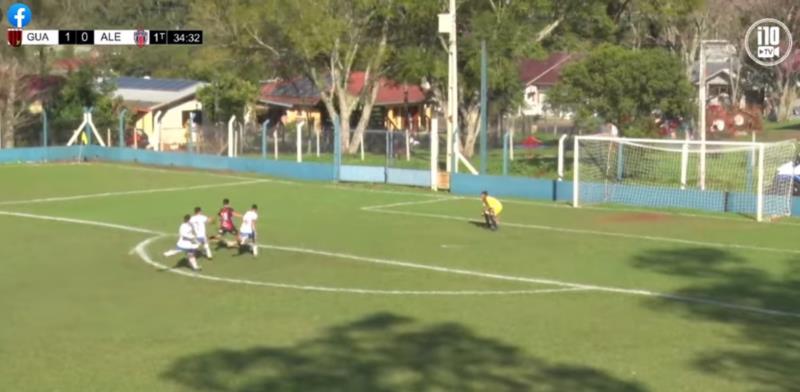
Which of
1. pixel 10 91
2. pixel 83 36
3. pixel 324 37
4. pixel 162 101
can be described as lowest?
pixel 162 101

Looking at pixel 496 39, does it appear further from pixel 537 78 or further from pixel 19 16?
pixel 537 78

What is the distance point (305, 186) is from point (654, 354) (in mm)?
25166

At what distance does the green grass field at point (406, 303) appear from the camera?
1542 cm

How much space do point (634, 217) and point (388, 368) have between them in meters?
17.7

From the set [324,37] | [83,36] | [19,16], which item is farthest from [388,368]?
[19,16]

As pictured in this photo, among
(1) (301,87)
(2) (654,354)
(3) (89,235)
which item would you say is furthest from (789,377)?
(1) (301,87)

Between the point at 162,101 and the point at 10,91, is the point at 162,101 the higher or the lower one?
the lower one

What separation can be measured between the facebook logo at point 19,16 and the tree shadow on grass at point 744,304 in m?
33.2

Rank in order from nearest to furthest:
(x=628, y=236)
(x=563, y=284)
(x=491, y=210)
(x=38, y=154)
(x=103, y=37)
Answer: (x=563, y=284)
(x=628, y=236)
(x=491, y=210)
(x=103, y=37)
(x=38, y=154)

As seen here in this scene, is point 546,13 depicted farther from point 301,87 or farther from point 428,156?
point 301,87

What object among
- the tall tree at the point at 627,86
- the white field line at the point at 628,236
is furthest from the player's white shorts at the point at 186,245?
the tall tree at the point at 627,86

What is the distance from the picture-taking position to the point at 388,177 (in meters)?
40.9

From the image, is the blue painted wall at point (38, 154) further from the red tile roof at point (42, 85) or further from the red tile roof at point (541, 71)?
the red tile roof at point (541, 71)

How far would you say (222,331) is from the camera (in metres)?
18.2
